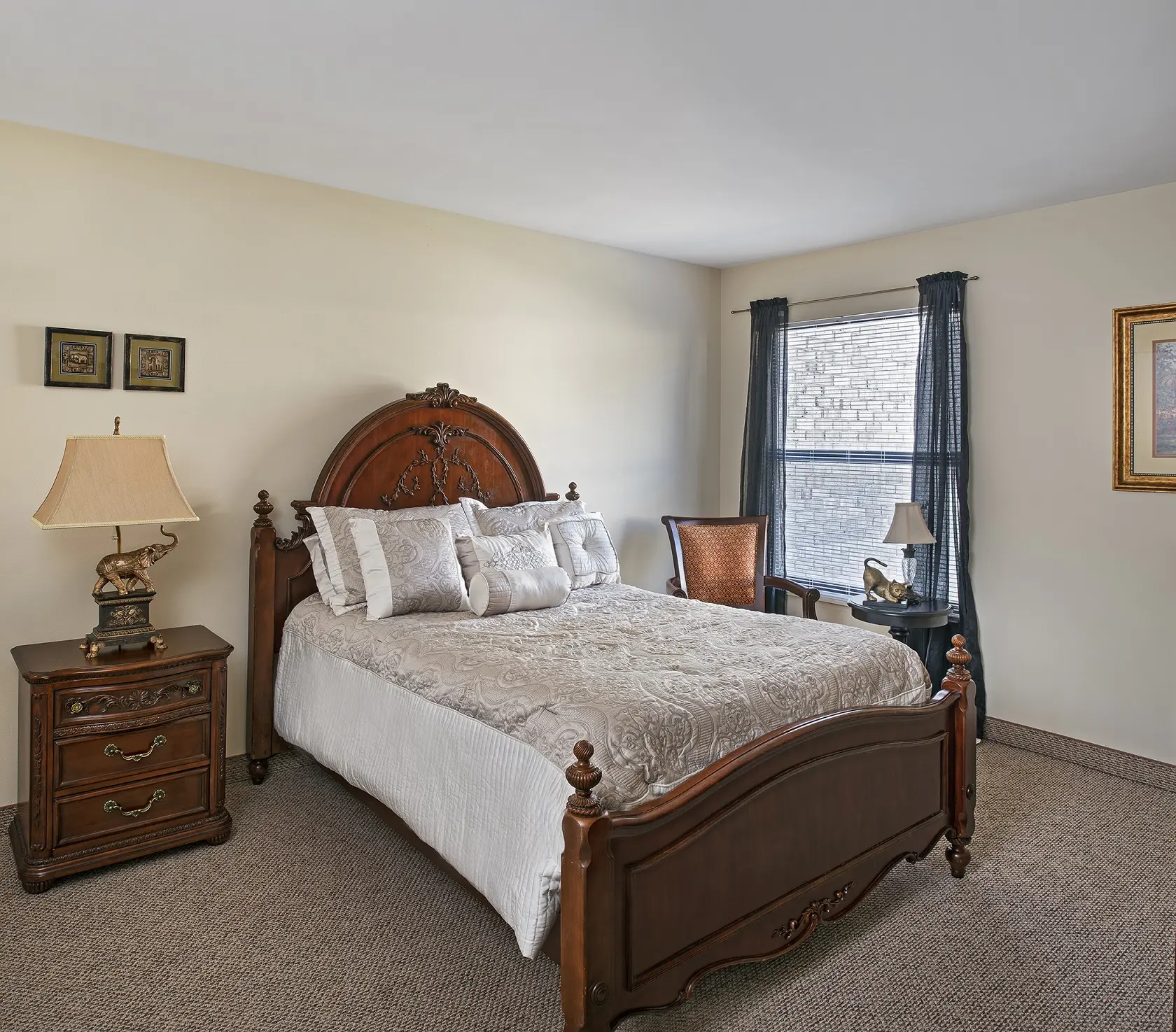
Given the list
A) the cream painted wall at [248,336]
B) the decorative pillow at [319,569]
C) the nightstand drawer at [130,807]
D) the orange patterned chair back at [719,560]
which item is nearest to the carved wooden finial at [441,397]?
the cream painted wall at [248,336]

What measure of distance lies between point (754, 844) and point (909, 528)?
2354 mm

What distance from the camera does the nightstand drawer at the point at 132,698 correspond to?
2703 millimetres

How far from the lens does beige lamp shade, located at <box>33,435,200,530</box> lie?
279 centimetres

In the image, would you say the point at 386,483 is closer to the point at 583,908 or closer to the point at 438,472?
the point at 438,472

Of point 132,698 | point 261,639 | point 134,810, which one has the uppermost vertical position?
point 261,639

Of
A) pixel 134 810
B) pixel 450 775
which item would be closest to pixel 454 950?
pixel 450 775

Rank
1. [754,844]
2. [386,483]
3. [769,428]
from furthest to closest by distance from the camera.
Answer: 1. [769,428]
2. [386,483]
3. [754,844]

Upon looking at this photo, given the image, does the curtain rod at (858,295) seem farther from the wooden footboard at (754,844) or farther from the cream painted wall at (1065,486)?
the wooden footboard at (754,844)

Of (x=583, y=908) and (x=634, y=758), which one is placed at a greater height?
(x=634, y=758)

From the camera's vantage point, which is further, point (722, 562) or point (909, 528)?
point (722, 562)

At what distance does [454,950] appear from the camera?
2393 millimetres

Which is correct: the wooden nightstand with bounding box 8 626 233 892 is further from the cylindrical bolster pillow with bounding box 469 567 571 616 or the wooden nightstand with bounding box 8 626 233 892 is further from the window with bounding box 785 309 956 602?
the window with bounding box 785 309 956 602

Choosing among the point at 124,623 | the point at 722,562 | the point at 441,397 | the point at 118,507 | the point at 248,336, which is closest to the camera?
the point at 118,507

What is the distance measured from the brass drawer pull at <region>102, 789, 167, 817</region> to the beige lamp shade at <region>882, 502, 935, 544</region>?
326cm
